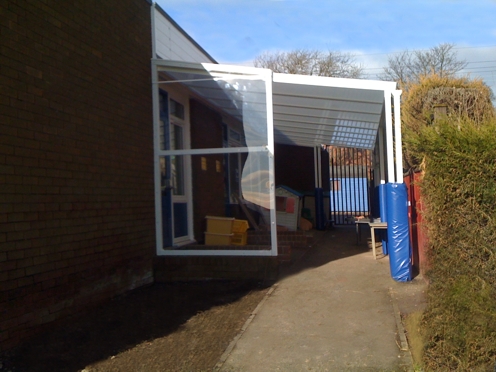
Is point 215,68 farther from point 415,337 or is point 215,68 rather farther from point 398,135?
point 415,337

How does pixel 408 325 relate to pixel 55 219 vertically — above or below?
below

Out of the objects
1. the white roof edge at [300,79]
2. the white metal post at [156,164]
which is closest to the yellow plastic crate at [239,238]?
the white metal post at [156,164]

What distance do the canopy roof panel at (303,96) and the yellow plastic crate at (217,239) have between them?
2.21 metres

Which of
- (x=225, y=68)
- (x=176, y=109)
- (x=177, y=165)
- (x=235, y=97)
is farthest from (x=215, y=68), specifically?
(x=177, y=165)

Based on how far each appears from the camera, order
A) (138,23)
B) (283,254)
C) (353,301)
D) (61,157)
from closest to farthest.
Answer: (61,157) < (353,301) < (138,23) < (283,254)

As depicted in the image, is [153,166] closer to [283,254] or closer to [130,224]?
[130,224]

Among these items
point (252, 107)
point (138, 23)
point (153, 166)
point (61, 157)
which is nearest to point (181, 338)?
point (61, 157)

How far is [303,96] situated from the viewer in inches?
371

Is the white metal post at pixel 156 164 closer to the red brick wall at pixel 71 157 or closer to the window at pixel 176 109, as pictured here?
the red brick wall at pixel 71 157

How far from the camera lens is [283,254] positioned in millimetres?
9531

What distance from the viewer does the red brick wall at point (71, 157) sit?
5.21 meters

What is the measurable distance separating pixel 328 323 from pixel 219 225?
401 cm

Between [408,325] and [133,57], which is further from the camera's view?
[133,57]

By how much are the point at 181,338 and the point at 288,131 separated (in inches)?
334
